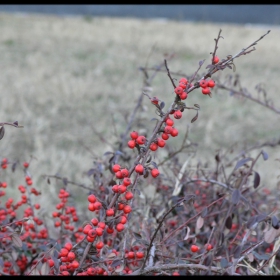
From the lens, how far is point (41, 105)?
4.68 metres

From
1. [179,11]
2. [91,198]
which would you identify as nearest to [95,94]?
[91,198]

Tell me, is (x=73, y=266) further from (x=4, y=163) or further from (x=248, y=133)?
(x=248, y=133)

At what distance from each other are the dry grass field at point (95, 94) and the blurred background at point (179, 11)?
237 centimetres

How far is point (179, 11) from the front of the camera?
1281 centimetres

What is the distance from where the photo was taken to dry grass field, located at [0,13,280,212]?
3.38m

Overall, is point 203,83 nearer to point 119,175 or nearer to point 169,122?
point 169,122

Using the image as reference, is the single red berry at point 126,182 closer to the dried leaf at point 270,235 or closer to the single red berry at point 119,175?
the single red berry at point 119,175

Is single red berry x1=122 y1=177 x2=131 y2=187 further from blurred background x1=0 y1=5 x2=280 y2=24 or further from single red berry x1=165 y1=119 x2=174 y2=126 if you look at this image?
blurred background x1=0 y1=5 x2=280 y2=24

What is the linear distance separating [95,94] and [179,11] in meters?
8.34

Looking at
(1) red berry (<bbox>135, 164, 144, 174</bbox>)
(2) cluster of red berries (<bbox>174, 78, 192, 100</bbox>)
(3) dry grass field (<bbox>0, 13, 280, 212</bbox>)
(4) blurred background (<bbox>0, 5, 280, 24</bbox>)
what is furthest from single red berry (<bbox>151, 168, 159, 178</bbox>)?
(4) blurred background (<bbox>0, 5, 280, 24</bbox>)

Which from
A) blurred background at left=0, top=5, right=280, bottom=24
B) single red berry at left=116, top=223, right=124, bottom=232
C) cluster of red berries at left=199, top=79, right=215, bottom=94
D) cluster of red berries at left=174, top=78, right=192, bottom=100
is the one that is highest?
cluster of red berries at left=199, top=79, right=215, bottom=94

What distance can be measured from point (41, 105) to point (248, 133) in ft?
6.84

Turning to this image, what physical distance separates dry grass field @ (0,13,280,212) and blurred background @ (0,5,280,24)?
237 cm

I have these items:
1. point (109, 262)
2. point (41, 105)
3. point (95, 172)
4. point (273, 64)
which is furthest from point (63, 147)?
point (273, 64)
